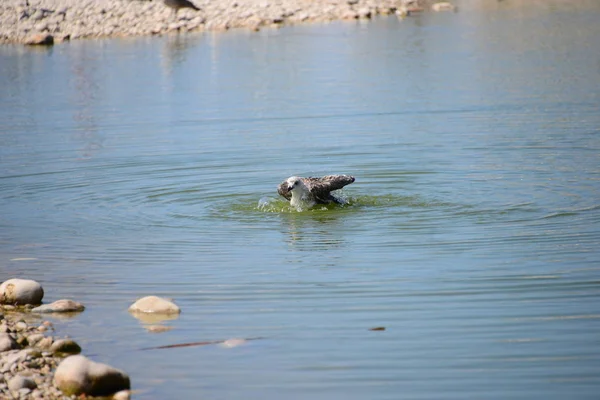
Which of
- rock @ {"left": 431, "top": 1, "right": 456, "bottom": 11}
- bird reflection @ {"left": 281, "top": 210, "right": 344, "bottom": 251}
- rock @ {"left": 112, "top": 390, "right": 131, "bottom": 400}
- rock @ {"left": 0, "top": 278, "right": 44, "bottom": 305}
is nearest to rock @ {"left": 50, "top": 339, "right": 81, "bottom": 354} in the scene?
rock @ {"left": 112, "top": 390, "right": 131, "bottom": 400}

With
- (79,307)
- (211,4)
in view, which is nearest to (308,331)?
(79,307)

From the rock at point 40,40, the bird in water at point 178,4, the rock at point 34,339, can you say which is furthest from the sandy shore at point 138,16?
the rock at point 34,339

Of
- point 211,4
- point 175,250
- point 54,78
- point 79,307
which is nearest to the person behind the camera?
point 79,307

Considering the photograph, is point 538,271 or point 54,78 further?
point 54,78

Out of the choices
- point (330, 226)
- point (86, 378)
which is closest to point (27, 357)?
point (86, 378)

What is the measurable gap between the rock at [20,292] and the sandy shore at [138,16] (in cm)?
4150

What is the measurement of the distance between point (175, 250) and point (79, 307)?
2.50 meters

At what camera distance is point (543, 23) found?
149 ft

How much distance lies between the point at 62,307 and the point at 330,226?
4.78 meters

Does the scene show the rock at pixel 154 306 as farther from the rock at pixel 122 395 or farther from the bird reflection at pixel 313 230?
the bird reflection at pixel 313 230

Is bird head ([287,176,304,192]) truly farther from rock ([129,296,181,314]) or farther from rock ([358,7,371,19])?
rock ([358,7,371,19])

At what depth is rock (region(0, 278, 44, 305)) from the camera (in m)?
10.7

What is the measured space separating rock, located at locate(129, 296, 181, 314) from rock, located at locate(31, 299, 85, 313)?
0.57 metres

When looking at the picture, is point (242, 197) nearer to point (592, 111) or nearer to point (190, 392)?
point (190, 392)
